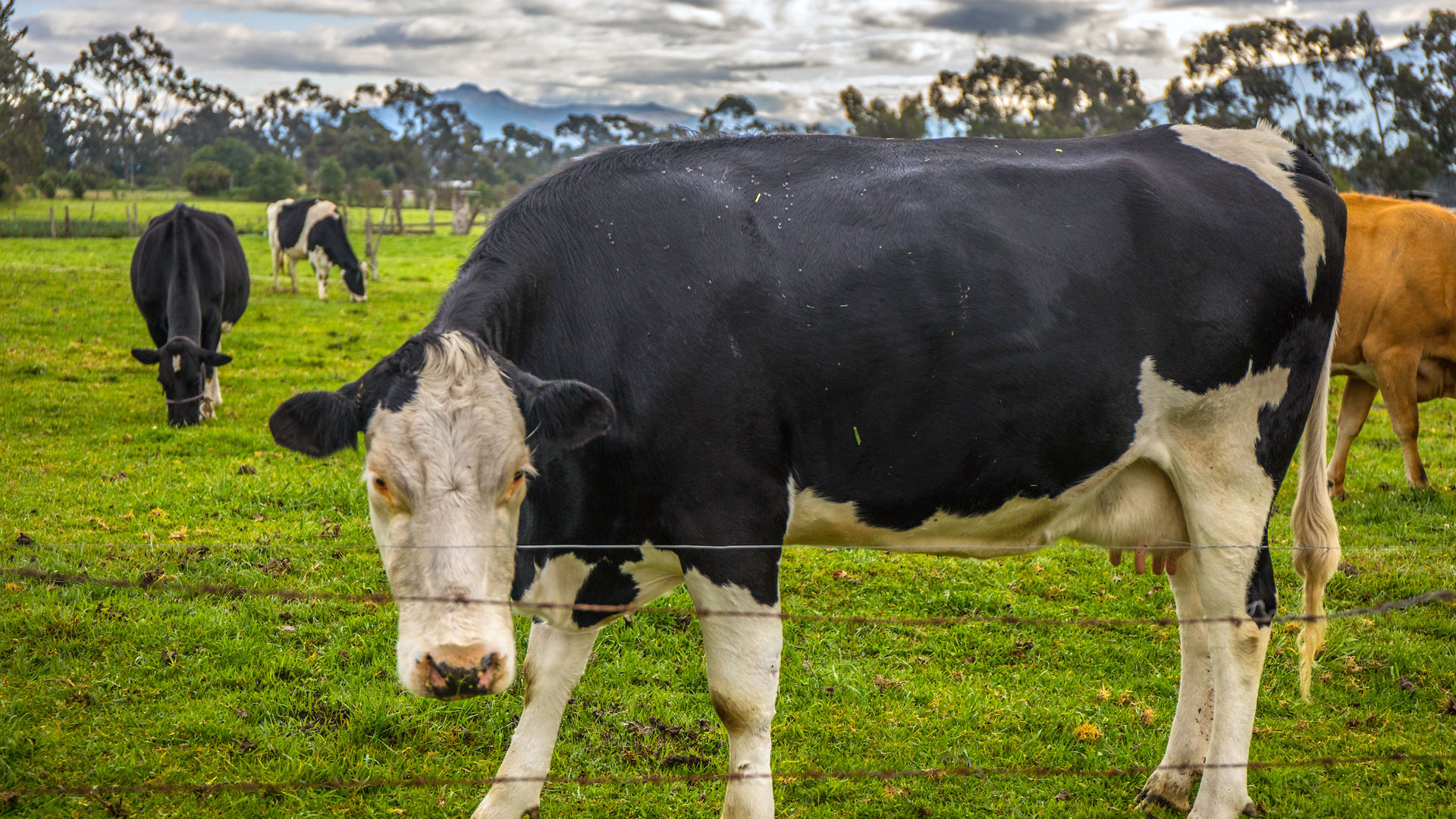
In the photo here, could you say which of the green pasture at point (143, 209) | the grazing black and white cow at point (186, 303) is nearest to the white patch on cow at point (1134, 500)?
the grazing black and white cow at point (186, 303)

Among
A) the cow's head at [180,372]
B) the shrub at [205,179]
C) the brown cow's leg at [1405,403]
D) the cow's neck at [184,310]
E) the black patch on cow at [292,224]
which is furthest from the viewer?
the shrub at [205,179]

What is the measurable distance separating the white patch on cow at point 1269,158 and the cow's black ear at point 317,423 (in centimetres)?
355

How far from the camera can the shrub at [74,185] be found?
54.9 meters

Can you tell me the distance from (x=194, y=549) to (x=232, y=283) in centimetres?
752

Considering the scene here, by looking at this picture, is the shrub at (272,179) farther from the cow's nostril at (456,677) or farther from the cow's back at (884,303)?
the cow's nostril at (456,677)

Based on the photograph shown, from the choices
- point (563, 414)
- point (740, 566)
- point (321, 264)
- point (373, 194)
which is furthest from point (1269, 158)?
point (373, 194)

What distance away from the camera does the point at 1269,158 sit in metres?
4.38

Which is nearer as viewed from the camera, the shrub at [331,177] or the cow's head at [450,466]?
the cow's head at [450,466]

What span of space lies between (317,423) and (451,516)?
1.79 feet

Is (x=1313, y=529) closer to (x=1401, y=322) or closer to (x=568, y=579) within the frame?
(x=568, y=579)

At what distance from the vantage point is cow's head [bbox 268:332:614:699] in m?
2.83

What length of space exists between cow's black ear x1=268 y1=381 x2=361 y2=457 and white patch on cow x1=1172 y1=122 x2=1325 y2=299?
3546 mm

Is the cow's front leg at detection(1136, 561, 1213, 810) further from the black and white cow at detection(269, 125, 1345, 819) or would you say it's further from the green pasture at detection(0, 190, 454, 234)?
the green pasture at detection(0, 190, 454, 234)

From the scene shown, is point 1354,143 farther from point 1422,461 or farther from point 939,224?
point 939,224
